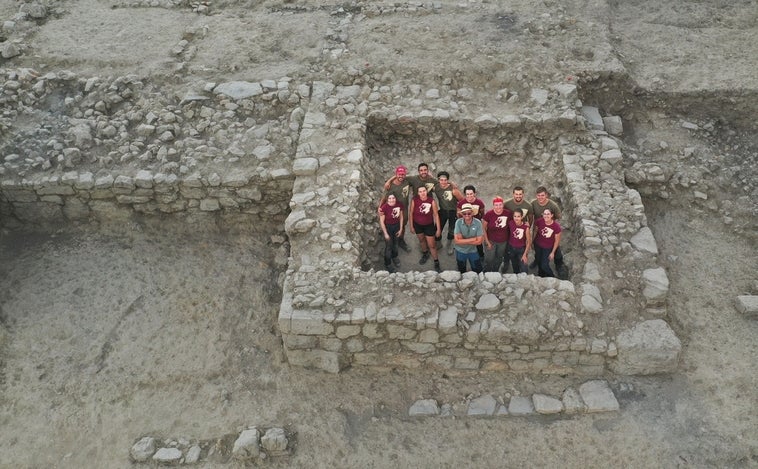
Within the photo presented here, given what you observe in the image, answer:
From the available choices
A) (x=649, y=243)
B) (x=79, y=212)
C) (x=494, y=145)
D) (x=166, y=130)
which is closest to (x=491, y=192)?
(x=494, y=145)

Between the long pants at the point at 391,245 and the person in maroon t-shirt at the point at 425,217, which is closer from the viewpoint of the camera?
the person in maroon t-shirt at the point at 425,217

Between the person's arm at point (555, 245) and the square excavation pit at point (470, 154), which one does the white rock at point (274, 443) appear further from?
the person's arm at point (555, 245)

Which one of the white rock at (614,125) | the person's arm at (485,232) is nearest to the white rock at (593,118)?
the white rock at (614,125)

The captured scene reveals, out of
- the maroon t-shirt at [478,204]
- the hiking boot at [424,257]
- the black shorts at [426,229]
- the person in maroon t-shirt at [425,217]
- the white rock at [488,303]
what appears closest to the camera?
the white rock at [488,303]

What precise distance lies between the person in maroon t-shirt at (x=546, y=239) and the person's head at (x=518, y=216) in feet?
0.92

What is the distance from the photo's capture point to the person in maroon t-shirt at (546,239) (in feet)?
24.0

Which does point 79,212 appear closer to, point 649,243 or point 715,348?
point 649,243

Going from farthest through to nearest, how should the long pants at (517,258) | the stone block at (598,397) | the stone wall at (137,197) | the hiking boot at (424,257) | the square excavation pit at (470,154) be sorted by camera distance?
1. the square excavation pit at (470,154)
2. the stone wall at (137,197)
3. the hiking boot at (424,257)
4. the long pants at (517,258)
5. the stone block at (598,397)

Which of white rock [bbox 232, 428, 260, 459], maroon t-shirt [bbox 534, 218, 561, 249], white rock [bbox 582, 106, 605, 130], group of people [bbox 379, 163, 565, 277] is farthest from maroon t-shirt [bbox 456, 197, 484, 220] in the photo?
white rock [bbox 232, 428, 260, 459]

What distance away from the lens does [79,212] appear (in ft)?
30.4

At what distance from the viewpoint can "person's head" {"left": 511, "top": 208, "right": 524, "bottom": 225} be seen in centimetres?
726

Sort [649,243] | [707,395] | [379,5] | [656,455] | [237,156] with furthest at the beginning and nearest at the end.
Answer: [379,5], [237,156], [649,243], [707,395], [656,455]

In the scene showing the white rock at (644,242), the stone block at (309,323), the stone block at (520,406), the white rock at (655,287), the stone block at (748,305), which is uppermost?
the white rock at (644,242)

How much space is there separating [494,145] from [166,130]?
223 inches
